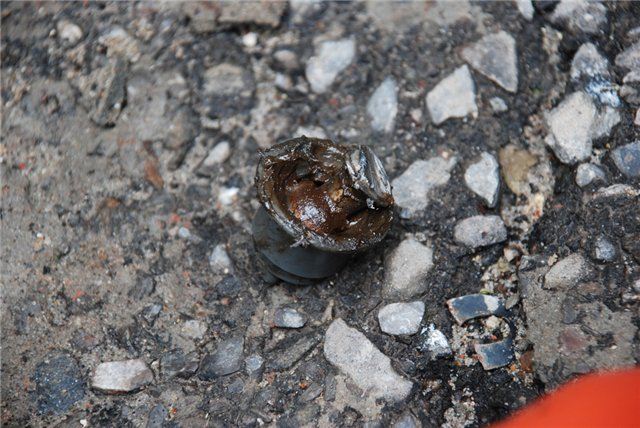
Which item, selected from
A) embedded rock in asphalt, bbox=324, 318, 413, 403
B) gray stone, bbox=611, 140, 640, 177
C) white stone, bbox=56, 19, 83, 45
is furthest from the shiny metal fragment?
white stone, bbox=56, 19, 83, 45

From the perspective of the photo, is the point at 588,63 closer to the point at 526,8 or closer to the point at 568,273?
the point at 526,8

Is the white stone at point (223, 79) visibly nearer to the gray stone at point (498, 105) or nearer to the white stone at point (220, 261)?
the white stone at point (220, 261)

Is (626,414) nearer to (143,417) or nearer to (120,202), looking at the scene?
(143,417)

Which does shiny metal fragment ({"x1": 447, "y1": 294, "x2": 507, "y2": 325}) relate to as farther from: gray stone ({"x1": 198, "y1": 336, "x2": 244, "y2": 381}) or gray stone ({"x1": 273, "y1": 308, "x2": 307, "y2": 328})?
gray stone ({"x1": 198, "y1": 336, "x2": 244, "y2": 381})

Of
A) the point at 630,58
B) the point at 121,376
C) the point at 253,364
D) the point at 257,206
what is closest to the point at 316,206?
the point at 257,206

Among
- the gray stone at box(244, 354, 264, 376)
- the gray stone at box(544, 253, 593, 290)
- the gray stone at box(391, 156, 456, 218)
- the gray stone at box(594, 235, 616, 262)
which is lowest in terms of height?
the gray stone at box(244, 354, 264, 376)

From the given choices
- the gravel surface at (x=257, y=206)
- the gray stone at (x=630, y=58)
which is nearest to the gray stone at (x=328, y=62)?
the gravel surface at (x=257, y=206)

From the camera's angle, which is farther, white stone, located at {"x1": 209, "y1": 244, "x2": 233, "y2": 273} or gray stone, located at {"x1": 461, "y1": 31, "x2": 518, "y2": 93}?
gray stone, located at {"x1": 461, "y1": 31, "x2": 518, "y2": 93}
